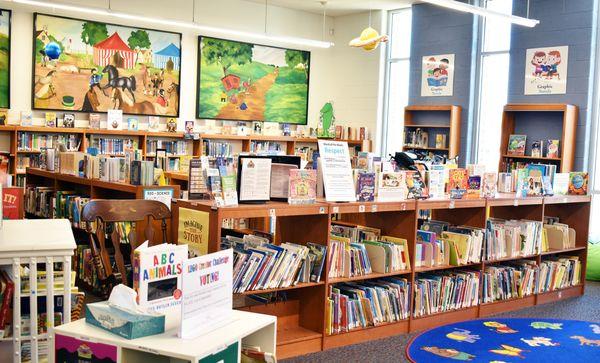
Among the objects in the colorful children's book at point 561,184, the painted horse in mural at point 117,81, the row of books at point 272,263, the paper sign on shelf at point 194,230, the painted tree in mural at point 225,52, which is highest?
the painted tree in mural at point 225,52

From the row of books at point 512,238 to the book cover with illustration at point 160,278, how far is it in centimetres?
407

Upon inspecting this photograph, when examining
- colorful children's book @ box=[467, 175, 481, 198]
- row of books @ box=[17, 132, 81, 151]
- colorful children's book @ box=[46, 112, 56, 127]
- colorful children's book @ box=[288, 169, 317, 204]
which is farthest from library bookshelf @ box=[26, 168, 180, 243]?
colorful children's book @ box=[467, 175, 481, 198]

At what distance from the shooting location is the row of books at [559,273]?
707cm

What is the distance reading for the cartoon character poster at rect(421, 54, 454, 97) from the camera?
38.7 feet

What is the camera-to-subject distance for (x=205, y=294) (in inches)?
107

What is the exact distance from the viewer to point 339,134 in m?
13.5

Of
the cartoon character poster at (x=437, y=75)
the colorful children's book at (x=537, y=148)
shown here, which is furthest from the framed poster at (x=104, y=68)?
the colorful children's book at (x=537, y=148)

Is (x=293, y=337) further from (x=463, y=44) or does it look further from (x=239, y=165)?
(x=463, y=44)

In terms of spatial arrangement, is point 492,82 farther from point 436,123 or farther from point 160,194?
point 160,194

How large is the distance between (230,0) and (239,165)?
873 centimetres

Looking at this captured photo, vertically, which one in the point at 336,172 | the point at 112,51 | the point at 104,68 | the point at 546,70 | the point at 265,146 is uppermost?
the point at 112,51

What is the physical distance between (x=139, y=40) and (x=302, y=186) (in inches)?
301

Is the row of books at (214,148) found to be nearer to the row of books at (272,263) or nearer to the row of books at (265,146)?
the row of books at (265,146)

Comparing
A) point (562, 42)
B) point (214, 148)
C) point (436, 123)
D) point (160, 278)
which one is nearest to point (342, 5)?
point (436, 123)
